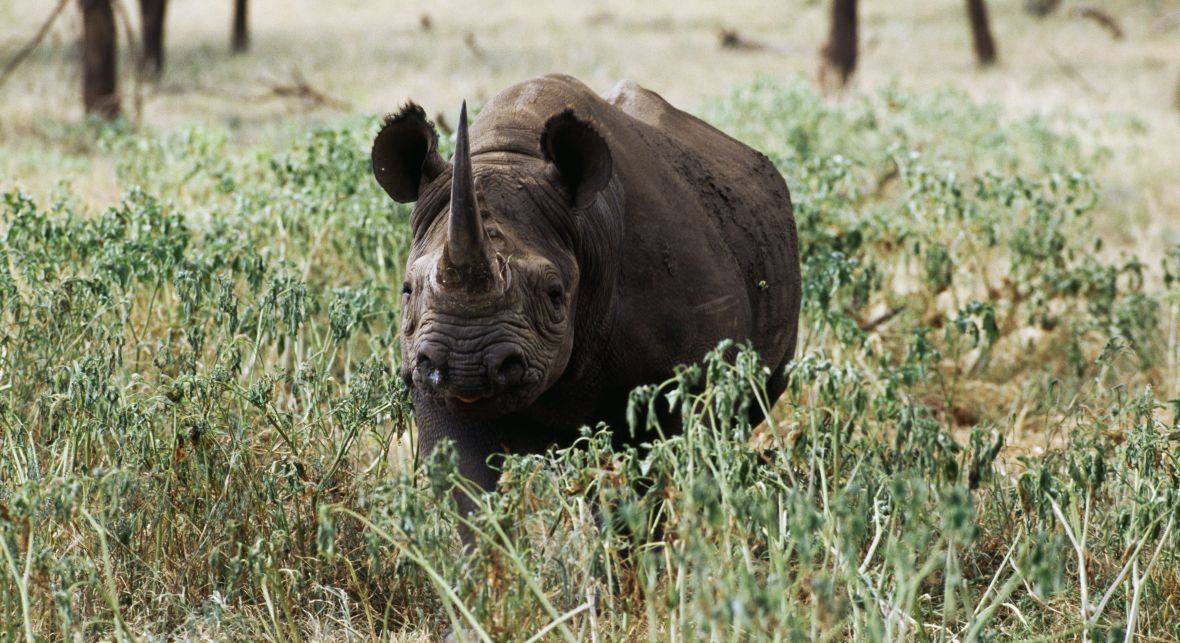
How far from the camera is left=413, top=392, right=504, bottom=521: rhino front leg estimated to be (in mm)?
4902

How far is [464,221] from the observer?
13.6ft

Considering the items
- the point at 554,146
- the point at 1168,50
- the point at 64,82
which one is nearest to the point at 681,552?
the point at 554,146

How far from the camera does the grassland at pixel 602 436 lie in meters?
4.00

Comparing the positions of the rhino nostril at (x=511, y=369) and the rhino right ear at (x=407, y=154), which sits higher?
the rhino right ear at (x=407, y=154)

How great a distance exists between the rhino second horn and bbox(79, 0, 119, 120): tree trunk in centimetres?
1161

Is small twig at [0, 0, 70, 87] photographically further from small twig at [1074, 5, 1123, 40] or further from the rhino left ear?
small twig at [1074, 5, 1123, 40]

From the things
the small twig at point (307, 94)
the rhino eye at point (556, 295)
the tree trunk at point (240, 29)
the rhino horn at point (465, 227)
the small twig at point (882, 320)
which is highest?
the rhino horn at point (465, 227)

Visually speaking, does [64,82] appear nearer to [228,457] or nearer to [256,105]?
[256,105]

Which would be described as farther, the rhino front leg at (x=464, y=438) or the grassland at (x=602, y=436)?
the rhino front leg at (x=464, y=438)

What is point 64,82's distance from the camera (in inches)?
744

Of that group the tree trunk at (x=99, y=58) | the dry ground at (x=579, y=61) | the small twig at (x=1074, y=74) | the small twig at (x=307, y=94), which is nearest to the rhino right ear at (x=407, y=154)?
the dry ground at (x=579, y=61)

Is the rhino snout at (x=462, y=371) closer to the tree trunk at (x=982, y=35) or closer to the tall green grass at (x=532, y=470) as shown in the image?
the tall green grass at (x=532, y=470)

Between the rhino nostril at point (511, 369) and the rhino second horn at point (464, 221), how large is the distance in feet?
0.93

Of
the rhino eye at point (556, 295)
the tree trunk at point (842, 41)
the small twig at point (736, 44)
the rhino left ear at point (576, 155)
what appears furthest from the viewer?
the small twig at point (736, 44)
